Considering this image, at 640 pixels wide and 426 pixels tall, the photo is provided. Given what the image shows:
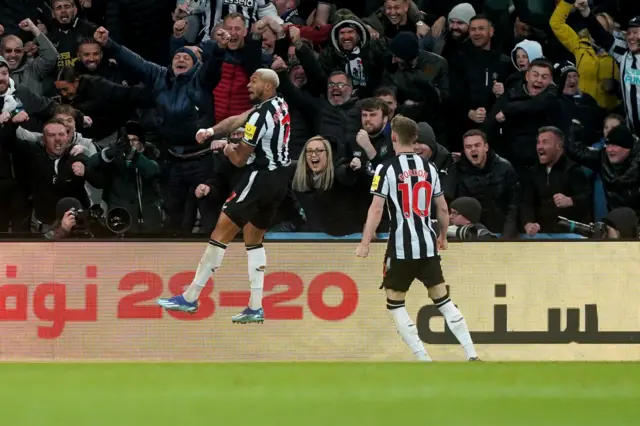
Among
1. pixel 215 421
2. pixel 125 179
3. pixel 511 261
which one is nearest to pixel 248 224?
pixel 125 179

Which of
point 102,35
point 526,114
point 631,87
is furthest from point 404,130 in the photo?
point 102,35

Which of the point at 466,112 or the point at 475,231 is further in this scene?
the point at 466,112

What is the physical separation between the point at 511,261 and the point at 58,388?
418 cm

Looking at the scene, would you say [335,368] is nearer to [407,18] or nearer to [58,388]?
[58,388]

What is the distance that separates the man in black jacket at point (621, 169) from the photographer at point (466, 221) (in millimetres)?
1273

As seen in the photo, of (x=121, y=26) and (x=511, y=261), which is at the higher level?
(x=121, y=26)

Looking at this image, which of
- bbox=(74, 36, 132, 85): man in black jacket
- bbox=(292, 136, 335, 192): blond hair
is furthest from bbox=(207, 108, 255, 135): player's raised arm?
bbox=(74, 36, 132, 85): man in black jacket

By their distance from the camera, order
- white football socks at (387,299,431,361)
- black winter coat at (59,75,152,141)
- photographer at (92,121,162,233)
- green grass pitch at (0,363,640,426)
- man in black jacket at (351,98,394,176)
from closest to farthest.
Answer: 1. green grass pitch at (0,363,640,426)
2. white football socks at (387,299,431,361)
3. man in black jacket at (351,98,394,176)
4. photographer at (92,121,162,233)
5. black winter coat at (59,75,152,141)

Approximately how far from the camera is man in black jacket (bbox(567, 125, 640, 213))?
10.9 meters

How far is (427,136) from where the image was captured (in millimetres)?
10648

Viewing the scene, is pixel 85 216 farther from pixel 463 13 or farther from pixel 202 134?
pixel 463 13

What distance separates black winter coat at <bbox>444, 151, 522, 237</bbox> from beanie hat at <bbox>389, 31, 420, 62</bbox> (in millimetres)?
1313

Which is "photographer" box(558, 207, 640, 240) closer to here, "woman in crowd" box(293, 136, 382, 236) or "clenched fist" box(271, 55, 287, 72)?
"woman in crowd" box(293, 136, 382, 236)

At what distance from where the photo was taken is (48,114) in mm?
11469
